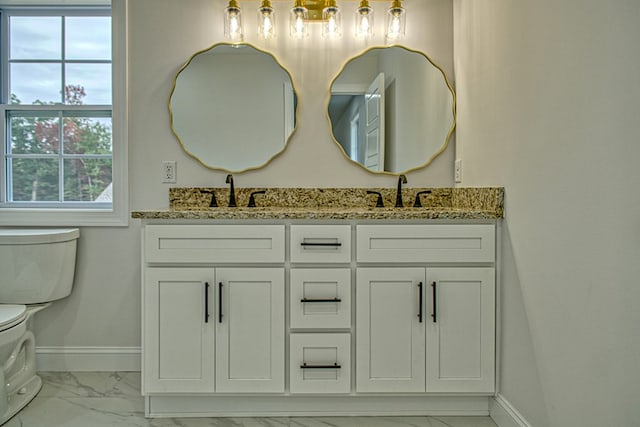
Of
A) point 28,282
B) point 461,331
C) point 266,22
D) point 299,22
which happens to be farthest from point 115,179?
point 461,331

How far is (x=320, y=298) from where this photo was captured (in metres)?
1.74

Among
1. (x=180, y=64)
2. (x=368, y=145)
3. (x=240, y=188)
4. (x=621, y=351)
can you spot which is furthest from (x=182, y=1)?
(x=621, y=351)

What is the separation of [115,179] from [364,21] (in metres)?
1.53

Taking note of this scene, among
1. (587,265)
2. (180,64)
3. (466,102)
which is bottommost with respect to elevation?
(587,265)

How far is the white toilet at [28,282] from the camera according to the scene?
1915 millimetres

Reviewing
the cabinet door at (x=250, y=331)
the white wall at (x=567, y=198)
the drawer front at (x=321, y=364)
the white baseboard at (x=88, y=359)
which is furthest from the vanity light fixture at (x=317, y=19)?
the white baseboard at (x=88, y=359)

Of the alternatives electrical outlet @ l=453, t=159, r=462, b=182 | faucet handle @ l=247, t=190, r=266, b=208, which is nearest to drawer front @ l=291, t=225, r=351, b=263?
faucet handle @ l=247, t=190, r=266, b=208

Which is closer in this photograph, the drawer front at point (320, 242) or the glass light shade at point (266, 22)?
the drawer front at point (320, 242)

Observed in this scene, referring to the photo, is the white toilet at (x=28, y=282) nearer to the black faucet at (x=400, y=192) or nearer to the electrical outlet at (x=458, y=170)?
the black faucet at (x=400, y=192)

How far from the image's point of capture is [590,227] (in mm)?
1145

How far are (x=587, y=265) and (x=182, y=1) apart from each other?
7.21 feet

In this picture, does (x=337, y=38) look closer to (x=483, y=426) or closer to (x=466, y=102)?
(x=466, y=102)

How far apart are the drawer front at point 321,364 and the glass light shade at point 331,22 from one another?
4.97ft

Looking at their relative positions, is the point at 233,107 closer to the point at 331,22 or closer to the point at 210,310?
the point at 331,22
